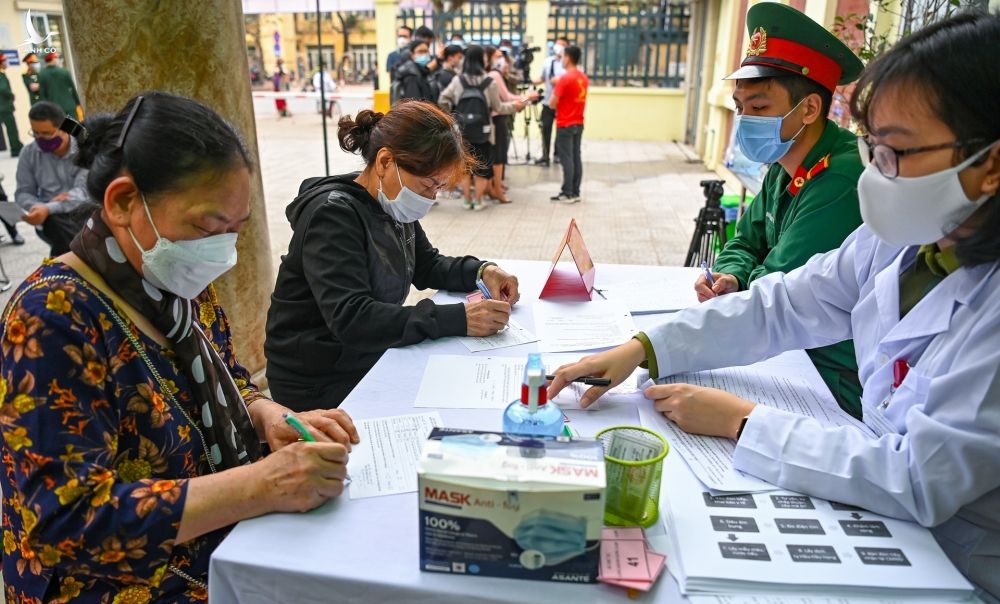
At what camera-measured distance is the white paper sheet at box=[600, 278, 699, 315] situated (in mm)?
2143

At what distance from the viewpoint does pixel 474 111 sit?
23.3 ft

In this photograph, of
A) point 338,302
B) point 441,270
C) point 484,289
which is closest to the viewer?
point 338,302

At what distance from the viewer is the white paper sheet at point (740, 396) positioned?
1.20 m

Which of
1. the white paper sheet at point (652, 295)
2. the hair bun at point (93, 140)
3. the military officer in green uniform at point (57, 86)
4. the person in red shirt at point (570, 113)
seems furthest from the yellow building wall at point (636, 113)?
the hair bun at point (93, 140)

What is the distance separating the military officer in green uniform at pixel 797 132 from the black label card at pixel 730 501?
3.51 ft

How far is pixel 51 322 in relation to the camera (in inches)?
41.6

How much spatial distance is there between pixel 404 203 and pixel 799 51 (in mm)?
1305

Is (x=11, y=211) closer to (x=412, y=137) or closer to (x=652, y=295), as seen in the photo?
(x=412, y=137)

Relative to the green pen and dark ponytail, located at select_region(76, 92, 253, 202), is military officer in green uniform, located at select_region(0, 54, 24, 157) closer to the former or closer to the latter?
dark ponytail, located at select_region(76, 92, 253, 202)

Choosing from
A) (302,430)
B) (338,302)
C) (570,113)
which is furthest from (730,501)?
(570,113)

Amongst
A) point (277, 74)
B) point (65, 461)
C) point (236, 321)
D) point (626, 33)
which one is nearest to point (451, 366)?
point (65, 461)

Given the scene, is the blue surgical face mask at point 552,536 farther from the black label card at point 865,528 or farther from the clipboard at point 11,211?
the clipboard at point 11,211

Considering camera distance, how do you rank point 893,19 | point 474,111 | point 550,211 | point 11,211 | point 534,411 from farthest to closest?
point 550,211, point 474,111, point 11,211, point 893,19, point 534,411

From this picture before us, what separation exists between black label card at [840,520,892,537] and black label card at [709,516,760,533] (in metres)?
0.14
